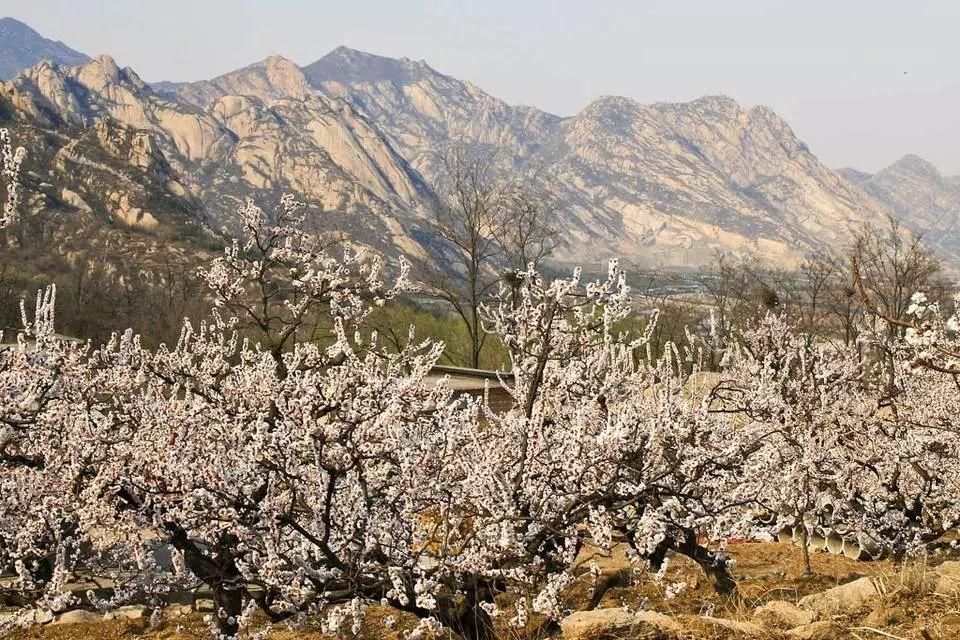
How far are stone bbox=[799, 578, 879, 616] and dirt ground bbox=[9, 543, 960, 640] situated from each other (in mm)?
148

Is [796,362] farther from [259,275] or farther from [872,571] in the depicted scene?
[259,275]

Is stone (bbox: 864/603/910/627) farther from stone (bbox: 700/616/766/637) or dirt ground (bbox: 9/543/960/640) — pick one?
stone (bbox: 700/616/766/637)

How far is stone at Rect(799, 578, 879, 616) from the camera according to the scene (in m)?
7.36

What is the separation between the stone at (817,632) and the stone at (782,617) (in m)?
0.29

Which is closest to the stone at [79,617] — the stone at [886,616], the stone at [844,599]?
the stone at [844,599]

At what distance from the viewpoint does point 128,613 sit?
37.7ft

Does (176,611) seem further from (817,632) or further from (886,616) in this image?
(886,616)

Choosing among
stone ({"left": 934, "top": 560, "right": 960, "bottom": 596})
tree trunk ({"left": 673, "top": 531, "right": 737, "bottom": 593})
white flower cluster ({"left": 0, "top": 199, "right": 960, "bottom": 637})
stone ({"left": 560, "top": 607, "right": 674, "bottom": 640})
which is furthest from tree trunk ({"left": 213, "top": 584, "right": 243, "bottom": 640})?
stone ({"left": 934, "top": 560, "right": 960, "bottom": 596})

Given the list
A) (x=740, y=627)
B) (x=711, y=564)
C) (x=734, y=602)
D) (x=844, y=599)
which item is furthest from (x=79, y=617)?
(x=844, y=599)

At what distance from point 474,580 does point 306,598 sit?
1434 millimetres

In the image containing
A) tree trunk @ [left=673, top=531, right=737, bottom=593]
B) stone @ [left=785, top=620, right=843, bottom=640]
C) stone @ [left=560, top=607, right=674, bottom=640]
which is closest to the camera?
stone @ [left=785, top=620, right=843, bottom=640]

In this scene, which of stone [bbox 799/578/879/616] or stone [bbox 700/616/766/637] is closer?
stone [bbox 700/616/766/637]

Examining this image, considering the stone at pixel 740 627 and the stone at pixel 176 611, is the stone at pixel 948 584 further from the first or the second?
the stone at pixel 176 611

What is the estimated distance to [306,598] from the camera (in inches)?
261
